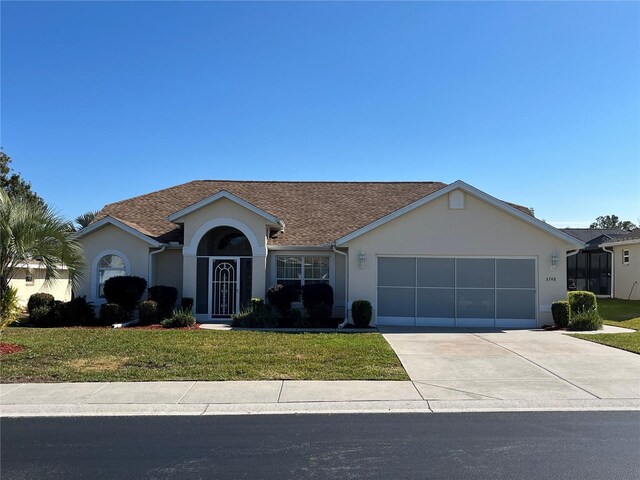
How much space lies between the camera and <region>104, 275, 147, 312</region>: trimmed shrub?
56.7 feet

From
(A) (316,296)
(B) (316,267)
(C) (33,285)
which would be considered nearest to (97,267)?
(B) (316,267)

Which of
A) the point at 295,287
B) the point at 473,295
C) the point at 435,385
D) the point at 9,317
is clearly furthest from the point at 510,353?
the point at 9,317

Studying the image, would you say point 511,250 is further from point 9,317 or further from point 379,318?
point 9,317

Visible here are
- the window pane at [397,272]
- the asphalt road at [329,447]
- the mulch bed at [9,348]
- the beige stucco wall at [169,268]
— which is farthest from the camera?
the beige stucco wall at [169,268]

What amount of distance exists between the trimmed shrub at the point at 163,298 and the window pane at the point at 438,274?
27.9 feet

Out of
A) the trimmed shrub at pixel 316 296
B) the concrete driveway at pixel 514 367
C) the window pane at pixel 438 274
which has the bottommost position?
the concrete driveway at pixel 514 367

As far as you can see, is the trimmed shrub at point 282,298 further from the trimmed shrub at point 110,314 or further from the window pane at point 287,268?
the trimmed shrub at point 110,314

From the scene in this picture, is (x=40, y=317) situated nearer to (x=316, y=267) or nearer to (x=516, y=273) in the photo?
(x=316, y=267)

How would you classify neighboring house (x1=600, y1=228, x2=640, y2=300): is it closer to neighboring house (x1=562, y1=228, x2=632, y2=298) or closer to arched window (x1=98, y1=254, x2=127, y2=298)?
neighboring house (x1=562, y1=228, x2=632, y2=298)

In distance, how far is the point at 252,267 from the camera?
18453 mm

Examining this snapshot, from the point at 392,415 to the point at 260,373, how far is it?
322cm

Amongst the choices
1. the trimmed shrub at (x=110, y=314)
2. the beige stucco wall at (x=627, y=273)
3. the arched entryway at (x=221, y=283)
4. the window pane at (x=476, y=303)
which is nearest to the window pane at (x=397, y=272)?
the window pane at (x=476, y=303)

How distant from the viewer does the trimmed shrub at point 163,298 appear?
17.3m

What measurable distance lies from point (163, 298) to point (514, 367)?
11531 mm
